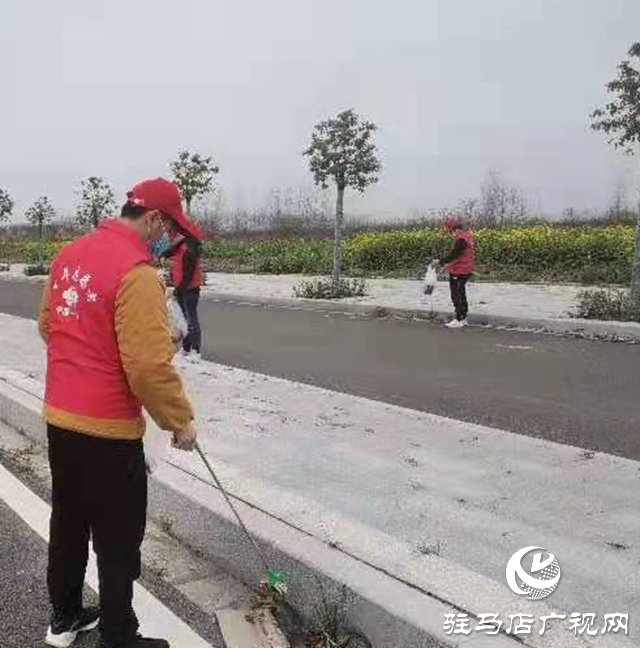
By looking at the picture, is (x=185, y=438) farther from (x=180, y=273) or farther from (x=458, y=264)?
(x=458, y=264)

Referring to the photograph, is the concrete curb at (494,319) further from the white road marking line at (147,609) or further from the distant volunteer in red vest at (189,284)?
the white road marking line at (147,609)

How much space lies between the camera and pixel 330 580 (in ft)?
11.0

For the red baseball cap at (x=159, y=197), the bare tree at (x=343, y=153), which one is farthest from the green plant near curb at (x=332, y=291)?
the red baseball cap at (x=159, y=197)

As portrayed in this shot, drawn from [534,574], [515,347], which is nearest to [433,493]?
[534,574]

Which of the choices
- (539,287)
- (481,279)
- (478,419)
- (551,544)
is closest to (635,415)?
(478,419)

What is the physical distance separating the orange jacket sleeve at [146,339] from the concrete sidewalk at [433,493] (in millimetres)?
445

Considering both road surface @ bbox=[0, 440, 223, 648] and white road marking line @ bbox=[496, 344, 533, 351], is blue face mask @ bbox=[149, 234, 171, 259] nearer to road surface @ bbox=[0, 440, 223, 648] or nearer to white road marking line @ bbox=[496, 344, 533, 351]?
road surface @ bbox=[0, 440, 223, 648]

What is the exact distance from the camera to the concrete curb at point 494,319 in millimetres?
11531

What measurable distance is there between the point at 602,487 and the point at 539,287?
1493 cm

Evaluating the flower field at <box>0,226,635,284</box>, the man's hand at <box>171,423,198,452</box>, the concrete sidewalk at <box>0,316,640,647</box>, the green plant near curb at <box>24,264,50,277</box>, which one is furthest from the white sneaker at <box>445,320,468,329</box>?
the green plant near curb at <box>24,264,50,277</box>

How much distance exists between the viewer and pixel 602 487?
4.73 m

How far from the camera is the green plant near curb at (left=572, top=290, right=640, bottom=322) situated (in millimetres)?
12133

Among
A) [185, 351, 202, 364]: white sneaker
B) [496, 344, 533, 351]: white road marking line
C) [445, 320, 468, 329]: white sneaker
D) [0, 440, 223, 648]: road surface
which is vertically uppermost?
[445, 320, 468, 329]: white sneaker

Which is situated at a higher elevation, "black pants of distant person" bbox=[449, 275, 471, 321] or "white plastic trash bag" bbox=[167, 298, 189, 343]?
"white plastic trash bag" bbox=[167, 298, 189, 343]
